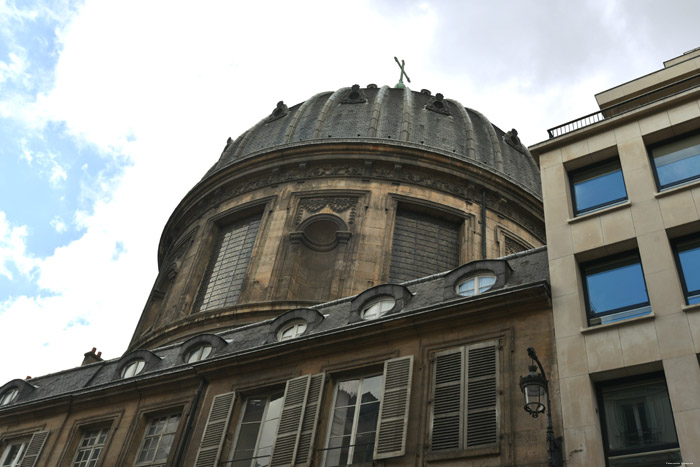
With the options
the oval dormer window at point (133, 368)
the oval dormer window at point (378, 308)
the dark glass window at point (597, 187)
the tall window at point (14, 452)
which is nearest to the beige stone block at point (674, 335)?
the dark glass window at point (597, 187)

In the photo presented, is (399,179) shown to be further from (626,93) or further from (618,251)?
(618,251)

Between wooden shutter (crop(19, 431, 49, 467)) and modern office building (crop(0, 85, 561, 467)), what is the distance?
0.16 feet

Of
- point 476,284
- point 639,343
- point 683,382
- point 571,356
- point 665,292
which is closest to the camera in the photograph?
point 683,382

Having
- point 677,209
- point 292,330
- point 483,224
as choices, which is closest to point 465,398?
point 677,209

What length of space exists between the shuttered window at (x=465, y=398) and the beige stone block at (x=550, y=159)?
4315 millimetres

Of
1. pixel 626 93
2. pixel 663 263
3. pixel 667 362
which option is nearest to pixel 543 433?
pixel 667 362

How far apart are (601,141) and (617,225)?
2398mm

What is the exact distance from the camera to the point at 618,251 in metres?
12.7

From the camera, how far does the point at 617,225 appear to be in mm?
12852

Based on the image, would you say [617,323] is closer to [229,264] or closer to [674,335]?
[674,335]

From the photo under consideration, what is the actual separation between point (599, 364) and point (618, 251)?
2395 mm

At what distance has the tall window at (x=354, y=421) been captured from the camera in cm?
1272

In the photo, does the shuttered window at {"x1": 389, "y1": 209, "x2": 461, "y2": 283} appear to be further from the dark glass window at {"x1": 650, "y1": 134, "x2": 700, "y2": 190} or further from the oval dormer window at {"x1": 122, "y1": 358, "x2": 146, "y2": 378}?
the dark glass window at {"x1": 650, "y1": 134, "x2": 700, "y2": 190}

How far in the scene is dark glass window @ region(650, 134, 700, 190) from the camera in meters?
13.1
